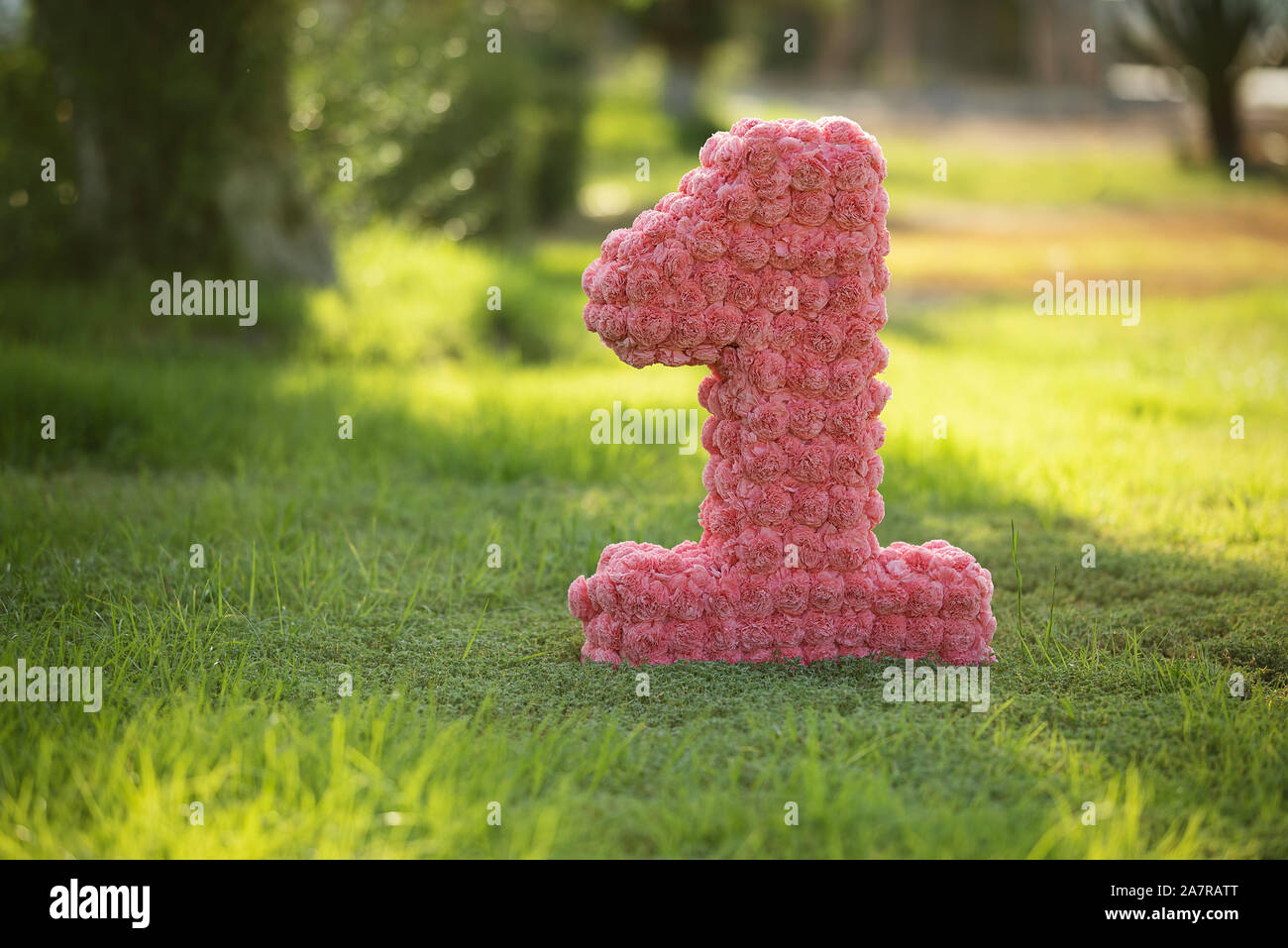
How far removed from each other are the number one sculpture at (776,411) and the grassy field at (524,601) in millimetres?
159

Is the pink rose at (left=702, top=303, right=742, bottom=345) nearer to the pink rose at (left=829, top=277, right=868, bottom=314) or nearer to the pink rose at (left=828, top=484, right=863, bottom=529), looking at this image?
the pink rose at (left=829, top=277, right=868, bottom=314)

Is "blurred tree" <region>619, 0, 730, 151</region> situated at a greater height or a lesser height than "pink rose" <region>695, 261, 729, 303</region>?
greater

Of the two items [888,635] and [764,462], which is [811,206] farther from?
[888,635]

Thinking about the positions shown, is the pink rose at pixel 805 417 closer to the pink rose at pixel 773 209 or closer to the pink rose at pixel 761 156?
the pink rose at pixel 773 209

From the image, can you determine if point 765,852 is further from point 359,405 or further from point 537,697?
point 359,405
